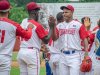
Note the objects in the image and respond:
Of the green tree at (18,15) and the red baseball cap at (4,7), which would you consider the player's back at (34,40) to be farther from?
the green tree at (18,15)

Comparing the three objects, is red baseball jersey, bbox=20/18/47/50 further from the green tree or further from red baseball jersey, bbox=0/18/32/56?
the green tree

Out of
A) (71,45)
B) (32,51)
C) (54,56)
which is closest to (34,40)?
(32,51)

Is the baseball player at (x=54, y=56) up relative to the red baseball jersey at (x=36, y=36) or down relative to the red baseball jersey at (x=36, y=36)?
down

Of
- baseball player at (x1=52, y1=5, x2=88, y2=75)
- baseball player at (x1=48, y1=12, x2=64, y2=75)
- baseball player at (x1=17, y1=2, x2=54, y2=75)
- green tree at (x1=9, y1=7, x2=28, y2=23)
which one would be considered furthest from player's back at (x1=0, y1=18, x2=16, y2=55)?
green tree at (x1=9, y1=7, x2=28, y2=23)

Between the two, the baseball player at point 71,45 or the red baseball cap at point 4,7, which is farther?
the baseball player at point 71,45

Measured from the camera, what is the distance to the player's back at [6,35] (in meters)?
8.43

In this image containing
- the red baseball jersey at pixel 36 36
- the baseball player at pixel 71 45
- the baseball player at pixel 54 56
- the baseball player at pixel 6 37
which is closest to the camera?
the baseball player at pixel 6 37

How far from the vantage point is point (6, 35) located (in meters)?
8.46

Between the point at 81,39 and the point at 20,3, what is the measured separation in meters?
45.6

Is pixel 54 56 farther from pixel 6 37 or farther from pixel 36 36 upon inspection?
pixel 6 37

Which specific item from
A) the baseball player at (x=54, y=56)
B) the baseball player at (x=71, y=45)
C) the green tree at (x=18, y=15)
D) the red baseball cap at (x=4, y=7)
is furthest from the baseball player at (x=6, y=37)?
the green tree at (x=18, y=15)

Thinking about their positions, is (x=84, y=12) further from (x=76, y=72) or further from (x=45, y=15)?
(x=76, y=72)

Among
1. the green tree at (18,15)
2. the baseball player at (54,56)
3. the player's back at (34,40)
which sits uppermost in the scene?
the player's back at (34,40)

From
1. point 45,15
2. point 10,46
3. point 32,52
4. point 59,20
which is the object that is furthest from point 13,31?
point 45,15
